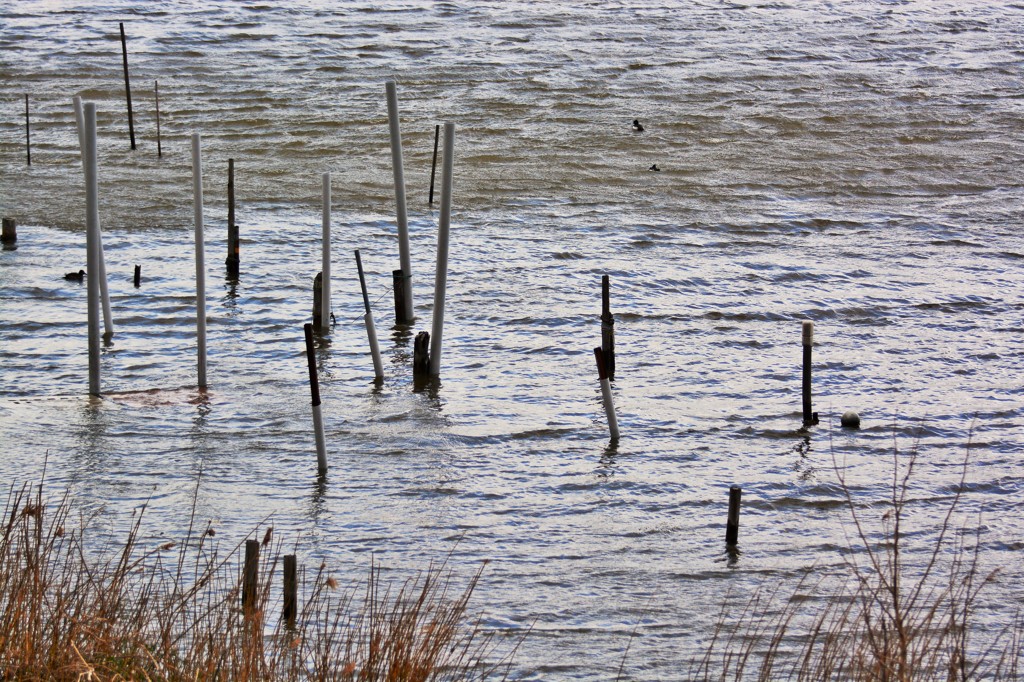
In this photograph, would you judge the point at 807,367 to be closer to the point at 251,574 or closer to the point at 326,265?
the point at 326,265

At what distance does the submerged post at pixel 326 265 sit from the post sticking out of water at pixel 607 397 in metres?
3.70

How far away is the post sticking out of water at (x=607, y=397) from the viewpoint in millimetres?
11650

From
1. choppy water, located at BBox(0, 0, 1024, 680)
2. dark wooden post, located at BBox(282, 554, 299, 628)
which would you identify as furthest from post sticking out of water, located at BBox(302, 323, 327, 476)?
dark wooden post, located at BBox(282, 554, 299, 628)

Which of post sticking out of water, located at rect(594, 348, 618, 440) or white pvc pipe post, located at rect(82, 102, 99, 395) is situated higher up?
white pvc pipe post, located at rect(82, 102, 99, 395)

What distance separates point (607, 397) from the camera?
1203 centimetres

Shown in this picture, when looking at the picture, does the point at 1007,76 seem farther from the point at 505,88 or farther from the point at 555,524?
the point at 555,524

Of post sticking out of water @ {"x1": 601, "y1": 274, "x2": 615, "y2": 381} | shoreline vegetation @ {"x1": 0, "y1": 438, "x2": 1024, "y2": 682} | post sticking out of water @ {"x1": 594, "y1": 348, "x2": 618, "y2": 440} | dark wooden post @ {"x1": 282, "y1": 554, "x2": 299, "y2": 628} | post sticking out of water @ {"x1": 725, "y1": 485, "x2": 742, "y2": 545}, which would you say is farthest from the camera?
post sticking out of water @ {"x1": 601, "y1": 274, "x2": 615, "y2": 381}

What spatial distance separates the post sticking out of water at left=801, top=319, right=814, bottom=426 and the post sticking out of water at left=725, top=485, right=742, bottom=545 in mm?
2793

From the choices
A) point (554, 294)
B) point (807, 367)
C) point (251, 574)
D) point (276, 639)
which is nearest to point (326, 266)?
point (554, 294)

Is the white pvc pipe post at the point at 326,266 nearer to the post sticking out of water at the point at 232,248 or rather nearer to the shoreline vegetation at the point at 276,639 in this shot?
the post sticking out of water at the point at 232,248

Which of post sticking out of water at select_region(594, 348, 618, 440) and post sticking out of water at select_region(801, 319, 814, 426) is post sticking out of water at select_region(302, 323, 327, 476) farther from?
post sticking out of water at select_region(801, 319, 814, 426)

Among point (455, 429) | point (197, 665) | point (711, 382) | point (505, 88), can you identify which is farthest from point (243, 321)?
point (505, 88)

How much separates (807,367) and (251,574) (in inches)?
265

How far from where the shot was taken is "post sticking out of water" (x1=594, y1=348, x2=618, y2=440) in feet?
38.2
